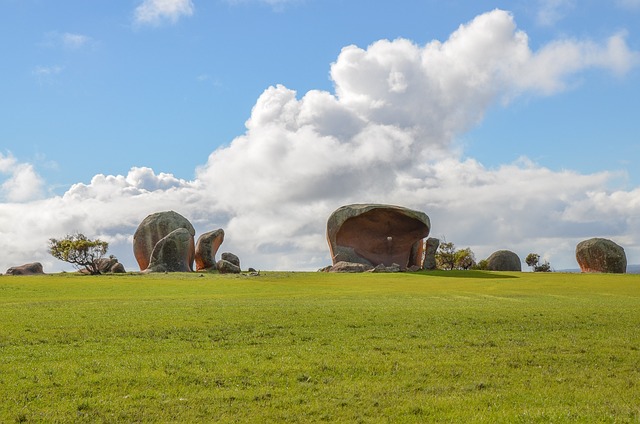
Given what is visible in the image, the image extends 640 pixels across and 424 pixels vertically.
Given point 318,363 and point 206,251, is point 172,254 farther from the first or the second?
point 318,363

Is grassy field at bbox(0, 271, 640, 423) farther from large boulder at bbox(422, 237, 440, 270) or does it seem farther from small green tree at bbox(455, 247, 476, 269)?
small green tree at bbox(455, 247, 476, 269)

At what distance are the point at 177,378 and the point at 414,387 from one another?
5105 mm

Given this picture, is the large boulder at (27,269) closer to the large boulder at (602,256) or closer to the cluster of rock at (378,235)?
the cluster of rock at (378,235)

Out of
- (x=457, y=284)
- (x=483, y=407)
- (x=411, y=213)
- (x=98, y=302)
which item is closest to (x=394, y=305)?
(x=98, y=302)

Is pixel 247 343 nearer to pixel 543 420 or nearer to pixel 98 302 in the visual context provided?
pixel 543 420

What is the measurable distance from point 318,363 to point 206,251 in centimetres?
5323

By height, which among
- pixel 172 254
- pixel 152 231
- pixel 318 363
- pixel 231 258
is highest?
pixel 152 231

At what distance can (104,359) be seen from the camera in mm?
14891

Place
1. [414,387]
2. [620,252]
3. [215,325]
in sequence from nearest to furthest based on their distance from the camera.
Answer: [414,387] < [215,325] < [620,252]

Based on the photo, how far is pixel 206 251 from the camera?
66000 millimetres

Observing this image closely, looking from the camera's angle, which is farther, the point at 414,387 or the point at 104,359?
the point at 104,359

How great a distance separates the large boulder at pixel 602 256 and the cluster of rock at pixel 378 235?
18.8m

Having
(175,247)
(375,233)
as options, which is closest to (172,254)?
(175,247)

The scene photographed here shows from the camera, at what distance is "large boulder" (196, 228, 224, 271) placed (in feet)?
216
